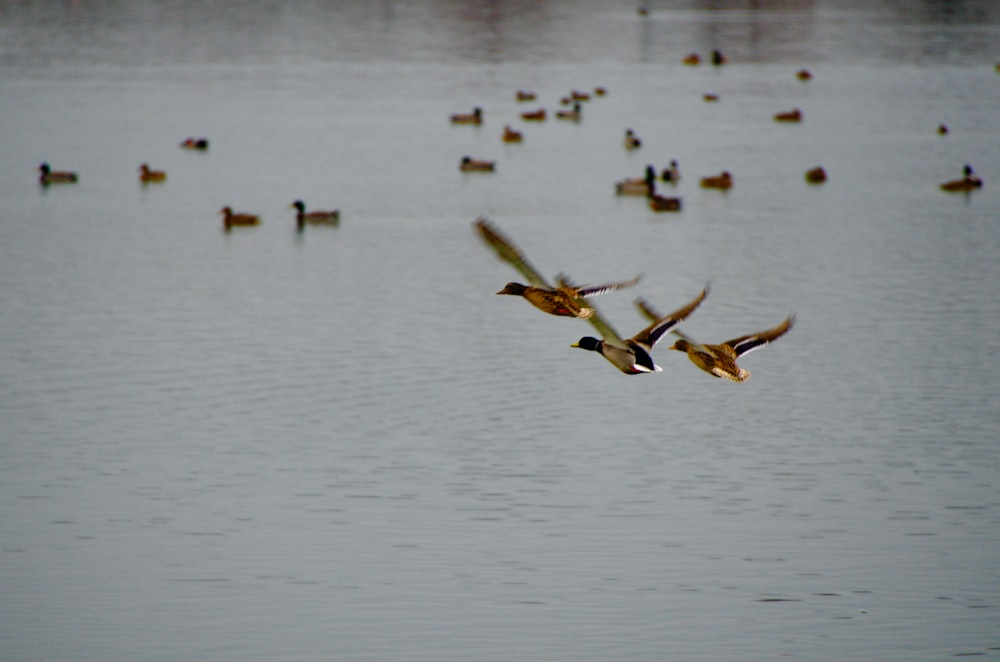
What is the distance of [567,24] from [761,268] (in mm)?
89195

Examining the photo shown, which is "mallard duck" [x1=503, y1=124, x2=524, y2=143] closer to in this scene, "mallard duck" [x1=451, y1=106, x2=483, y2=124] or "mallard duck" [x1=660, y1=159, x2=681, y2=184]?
"mallard duck" [x1=451, y1=106, x2=483, y2=124]

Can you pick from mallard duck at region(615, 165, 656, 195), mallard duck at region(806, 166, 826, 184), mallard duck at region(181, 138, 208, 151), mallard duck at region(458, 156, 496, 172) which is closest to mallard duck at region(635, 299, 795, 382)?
mallard duck at region(615, 165, 656, 195)

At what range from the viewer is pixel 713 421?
95.6 feet

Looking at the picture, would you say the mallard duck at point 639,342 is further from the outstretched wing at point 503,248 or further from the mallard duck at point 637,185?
the mallard duck at point 637,185

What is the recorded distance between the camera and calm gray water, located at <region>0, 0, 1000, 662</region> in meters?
21.0

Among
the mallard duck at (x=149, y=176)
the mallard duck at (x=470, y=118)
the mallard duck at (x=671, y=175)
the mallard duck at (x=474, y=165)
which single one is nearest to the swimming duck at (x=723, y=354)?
the mallard duck at (x=671, y=175)

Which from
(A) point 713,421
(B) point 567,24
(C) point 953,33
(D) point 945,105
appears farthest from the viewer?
(B) point 567,24

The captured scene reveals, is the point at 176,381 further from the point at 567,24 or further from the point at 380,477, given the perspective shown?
the point at 567,24

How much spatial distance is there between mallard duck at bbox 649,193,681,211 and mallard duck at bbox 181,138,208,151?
19.2 metres

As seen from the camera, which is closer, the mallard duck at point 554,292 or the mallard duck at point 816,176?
the mallard duck at point 554,292

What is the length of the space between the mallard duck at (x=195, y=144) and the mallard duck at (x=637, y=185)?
16916 mm

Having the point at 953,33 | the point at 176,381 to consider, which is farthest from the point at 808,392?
the point at 953,33

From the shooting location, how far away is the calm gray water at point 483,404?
2100cm

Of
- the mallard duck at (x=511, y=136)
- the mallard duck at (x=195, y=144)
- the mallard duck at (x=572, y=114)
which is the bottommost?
the mallard duck at (x=195, y=144)
